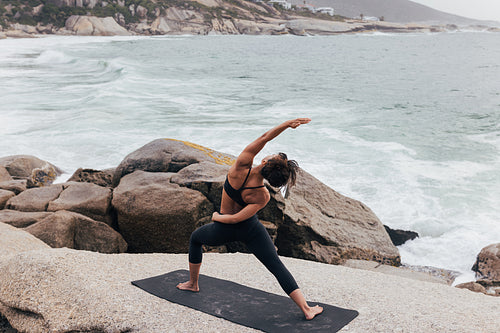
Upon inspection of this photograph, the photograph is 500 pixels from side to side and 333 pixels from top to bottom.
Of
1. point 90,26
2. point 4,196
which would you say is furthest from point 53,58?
point 90,26

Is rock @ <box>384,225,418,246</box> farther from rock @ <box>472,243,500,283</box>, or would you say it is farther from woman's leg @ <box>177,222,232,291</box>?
woman's leg @ <box>177,222,232,291</box>

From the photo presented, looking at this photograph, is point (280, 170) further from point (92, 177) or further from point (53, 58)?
point (53, 58)

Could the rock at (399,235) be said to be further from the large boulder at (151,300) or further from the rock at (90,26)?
the rock at (90,26)

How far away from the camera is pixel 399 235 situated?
A: 9.77 m

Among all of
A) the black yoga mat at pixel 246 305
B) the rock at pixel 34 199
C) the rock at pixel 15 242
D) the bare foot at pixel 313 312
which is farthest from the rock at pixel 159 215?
the bare foot at pixel 313 312

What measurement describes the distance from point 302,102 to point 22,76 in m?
19.0

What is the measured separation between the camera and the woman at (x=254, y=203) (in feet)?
13.2

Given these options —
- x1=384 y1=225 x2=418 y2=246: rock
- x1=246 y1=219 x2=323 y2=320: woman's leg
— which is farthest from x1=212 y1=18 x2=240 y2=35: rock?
x1=246 y1=219 x2=323 y2=320: woman's leg

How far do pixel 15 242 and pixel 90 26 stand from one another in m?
101

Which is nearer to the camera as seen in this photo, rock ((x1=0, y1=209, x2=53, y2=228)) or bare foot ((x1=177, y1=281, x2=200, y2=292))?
bare foot ((x1=177, y1=281, x2=200, y2=292))

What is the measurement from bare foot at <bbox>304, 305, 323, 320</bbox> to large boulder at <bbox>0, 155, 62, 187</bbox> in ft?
27.6

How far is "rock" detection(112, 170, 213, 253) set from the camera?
7.04m

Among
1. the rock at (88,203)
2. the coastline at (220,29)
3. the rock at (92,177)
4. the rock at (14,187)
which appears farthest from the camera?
the coastline at (220,29)

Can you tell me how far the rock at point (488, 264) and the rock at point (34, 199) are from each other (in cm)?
745
